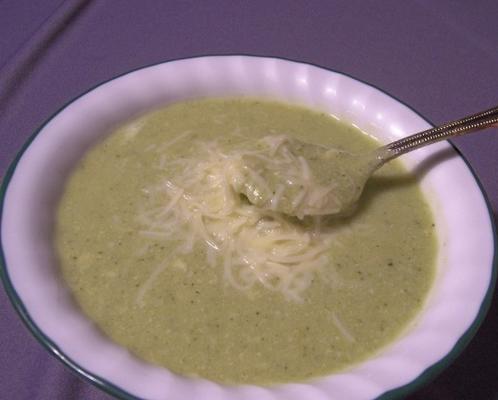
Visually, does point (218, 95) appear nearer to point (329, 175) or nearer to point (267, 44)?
point (329, 175)

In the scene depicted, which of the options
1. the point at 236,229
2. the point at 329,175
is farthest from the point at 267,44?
the point at 236,229

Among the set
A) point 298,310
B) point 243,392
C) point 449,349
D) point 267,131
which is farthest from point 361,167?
point 243,392

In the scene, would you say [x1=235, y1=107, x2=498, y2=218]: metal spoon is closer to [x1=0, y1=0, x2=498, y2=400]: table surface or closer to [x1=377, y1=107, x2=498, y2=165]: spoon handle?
[x1=377, y1=107, x2=498, y2=165]: spoon handle

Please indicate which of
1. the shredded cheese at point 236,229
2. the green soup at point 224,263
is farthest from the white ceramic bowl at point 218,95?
the shredded cheese at point 236,229

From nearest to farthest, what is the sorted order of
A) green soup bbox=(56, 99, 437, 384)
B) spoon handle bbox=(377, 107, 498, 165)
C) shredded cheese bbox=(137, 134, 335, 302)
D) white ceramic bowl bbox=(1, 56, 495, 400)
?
1. white ceramic bowl bbox=(1, 56, 495, 400)
2. green soup bbox=(56, 99, 437, 384)
3. shredded cheese bbox=(137, 134, 335, 302)
4. spoon handle bbox=(377, 107, 498, 165)

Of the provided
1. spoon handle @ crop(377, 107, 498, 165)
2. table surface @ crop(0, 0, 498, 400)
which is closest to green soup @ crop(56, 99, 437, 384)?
spoon handle @ crop(377, 107, 498, 165)

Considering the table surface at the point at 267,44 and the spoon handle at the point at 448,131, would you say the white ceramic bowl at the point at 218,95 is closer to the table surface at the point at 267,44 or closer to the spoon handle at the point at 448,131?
the spoon handle at the point at 448,131

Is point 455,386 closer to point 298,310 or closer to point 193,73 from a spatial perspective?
point 298,310
